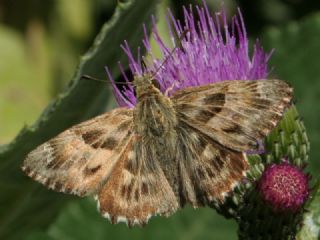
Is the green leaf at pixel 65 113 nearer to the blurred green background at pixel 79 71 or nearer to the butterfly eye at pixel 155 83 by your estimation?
the blurred green background at pixel 79 71

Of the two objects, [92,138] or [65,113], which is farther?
[65,113]

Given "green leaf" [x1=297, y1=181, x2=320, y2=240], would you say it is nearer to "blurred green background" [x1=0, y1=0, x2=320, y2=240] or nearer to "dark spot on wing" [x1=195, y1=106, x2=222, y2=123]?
"dark spot on wing" [x1=195, y1=106, x2=222, y2=123]

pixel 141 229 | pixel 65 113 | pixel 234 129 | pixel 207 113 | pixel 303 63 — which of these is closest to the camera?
pixel 234 129

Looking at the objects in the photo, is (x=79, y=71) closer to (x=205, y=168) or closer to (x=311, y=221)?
(x=205, y=168)

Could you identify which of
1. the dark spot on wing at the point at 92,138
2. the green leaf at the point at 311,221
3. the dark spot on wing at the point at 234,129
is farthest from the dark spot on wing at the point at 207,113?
the green leaf at the point at 311,221

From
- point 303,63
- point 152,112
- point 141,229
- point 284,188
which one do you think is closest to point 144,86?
point 152,112

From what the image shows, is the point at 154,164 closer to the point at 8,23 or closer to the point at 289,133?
the point at 289,133

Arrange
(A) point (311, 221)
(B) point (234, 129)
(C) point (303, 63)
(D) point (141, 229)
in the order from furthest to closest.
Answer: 1. (C) point (303, 63)
2. (D) point (141, 229)
3. (A) point (311, 221)
4. (B) point (234, 129)
